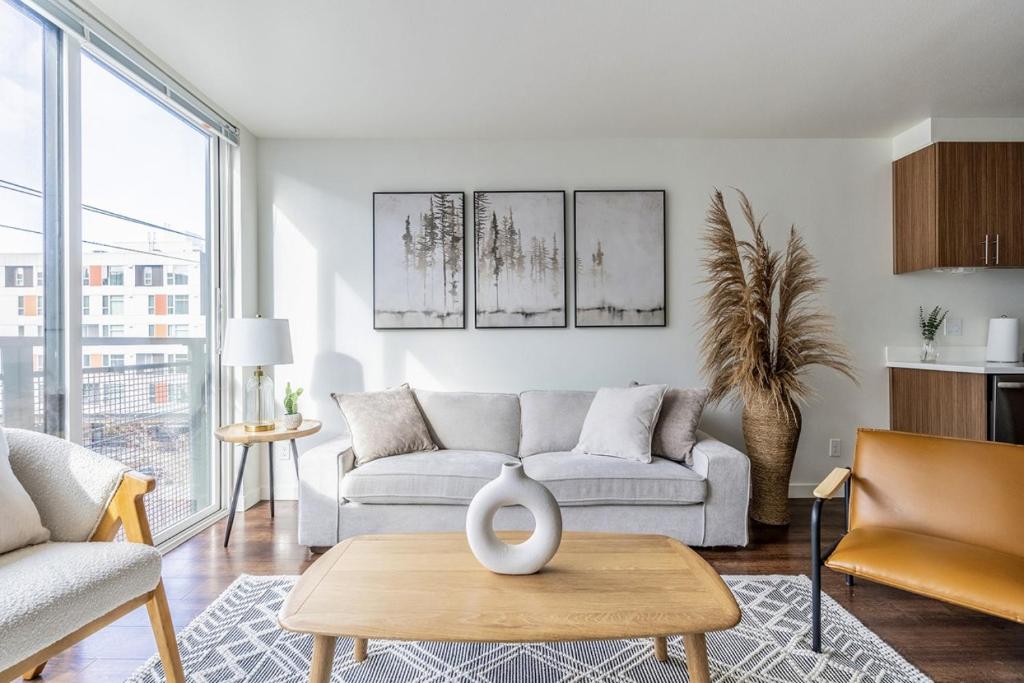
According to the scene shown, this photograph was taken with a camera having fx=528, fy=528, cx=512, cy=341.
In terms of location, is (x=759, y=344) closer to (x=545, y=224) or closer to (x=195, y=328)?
(x=545, y=224)

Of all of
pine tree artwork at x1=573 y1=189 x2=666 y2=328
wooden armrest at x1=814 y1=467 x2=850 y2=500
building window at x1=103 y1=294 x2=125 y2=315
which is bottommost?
wooden armrest at x1=814 y1=467 x2=850 y2=500

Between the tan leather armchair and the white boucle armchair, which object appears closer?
the white boucle armchair

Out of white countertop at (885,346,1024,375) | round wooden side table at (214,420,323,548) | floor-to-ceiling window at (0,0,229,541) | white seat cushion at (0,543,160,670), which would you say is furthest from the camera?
white countertop at (885,346,1024,375)

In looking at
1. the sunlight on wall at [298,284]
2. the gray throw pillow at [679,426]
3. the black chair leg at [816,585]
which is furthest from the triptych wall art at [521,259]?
the black chair leg at [816,585]

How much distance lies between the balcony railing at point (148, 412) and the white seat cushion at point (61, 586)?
0.85m

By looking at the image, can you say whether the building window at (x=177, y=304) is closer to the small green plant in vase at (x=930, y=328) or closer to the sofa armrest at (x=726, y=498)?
the sofa armrest at (x=726, y=498)

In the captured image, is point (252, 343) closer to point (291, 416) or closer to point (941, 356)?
point (291, 416)

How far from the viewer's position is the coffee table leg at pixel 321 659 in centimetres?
137

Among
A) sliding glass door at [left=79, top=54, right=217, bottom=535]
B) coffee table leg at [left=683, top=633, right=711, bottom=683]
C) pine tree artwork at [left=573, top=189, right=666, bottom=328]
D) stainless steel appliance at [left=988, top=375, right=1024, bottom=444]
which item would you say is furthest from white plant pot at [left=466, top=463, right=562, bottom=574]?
stainless steel appliance at [left=988, top=375, right=1024, bottom=444]

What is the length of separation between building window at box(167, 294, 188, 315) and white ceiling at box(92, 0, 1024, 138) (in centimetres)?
119

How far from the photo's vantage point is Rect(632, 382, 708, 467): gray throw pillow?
3.00 metres

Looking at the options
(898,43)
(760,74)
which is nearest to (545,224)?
(760,74)

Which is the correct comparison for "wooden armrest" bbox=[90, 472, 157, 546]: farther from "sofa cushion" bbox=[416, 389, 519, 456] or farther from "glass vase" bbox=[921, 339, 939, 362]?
"glass vase" bbox=[921, 339, 939, 362]

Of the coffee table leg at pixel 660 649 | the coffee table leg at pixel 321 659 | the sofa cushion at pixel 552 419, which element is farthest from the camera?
the sofa cushion at pixel 552 419
